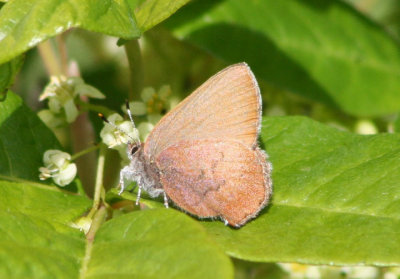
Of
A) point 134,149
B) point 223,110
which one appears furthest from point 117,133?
point 223,110

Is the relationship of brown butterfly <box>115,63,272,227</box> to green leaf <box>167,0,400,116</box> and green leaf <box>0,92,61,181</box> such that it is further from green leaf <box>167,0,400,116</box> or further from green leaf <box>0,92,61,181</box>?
green leaf <box>167,0,400,116</box>

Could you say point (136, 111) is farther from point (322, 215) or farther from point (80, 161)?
point (322, 215)

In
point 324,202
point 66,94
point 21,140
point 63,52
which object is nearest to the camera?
point 324,202

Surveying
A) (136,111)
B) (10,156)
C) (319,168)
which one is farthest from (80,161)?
(319,168)

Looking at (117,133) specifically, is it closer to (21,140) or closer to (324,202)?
(21,140)

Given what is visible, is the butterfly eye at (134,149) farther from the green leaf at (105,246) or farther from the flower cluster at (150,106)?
the green leaf at (105,246)
